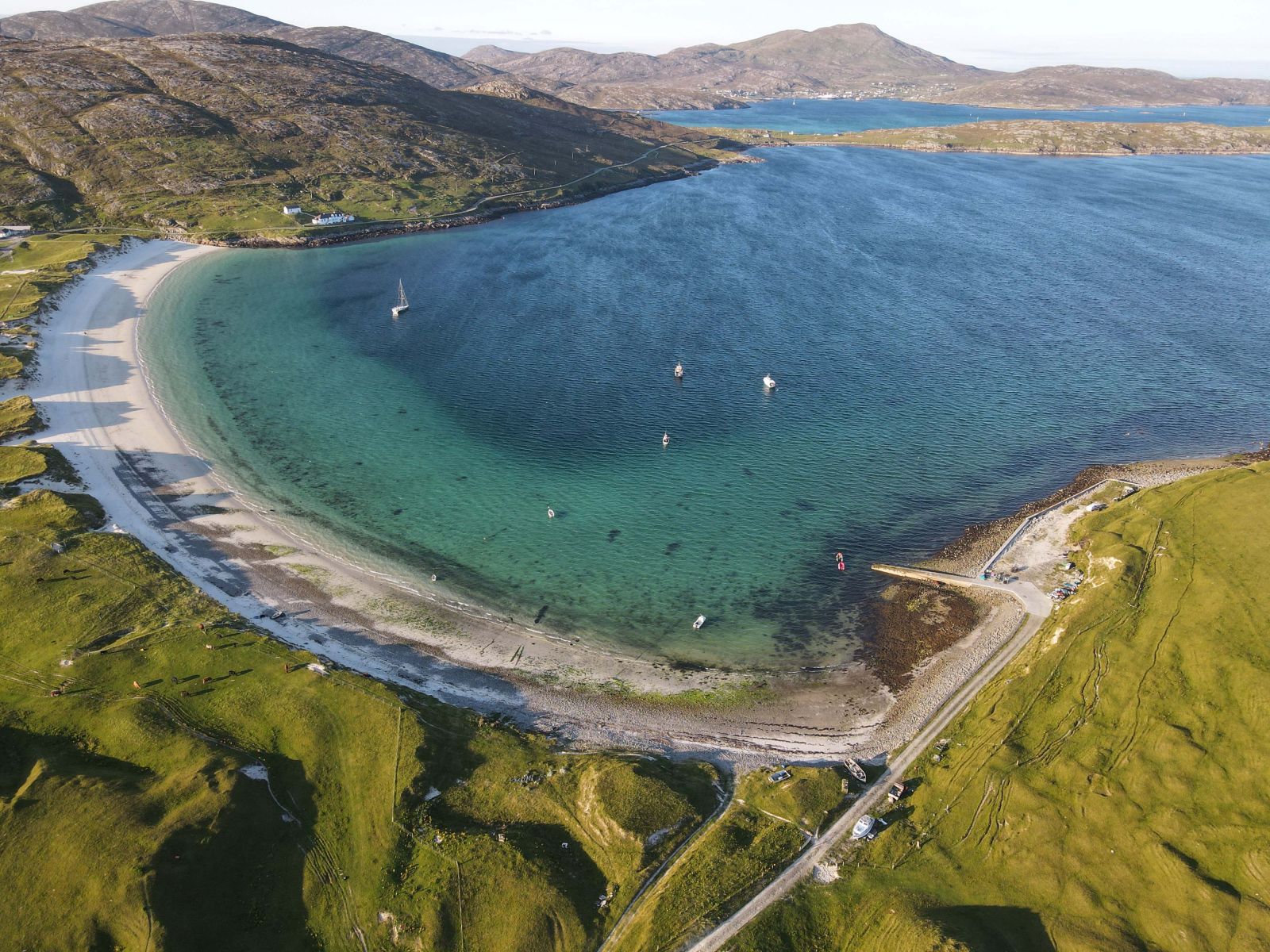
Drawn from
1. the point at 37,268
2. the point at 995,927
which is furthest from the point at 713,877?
the point at 37,268

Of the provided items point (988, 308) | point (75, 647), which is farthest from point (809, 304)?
point (75, 647)

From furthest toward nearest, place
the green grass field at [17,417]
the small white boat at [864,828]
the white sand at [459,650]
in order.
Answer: the green grass field at [17,417] < the white sand at [459,650] < the small white boat at [864,828]

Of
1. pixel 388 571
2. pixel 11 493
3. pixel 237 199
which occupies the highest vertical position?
pixel 237 199

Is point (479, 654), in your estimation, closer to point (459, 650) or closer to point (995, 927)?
point (459, 650)

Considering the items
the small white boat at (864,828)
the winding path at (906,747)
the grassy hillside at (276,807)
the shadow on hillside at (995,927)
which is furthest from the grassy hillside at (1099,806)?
the grassy hillside at (276,807)

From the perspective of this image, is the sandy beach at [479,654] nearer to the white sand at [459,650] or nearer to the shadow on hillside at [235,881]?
the white sand at [459,650]

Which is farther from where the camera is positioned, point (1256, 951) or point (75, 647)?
point (75, 647)

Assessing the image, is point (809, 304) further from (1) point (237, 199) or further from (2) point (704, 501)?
(1) point (237, 199)
